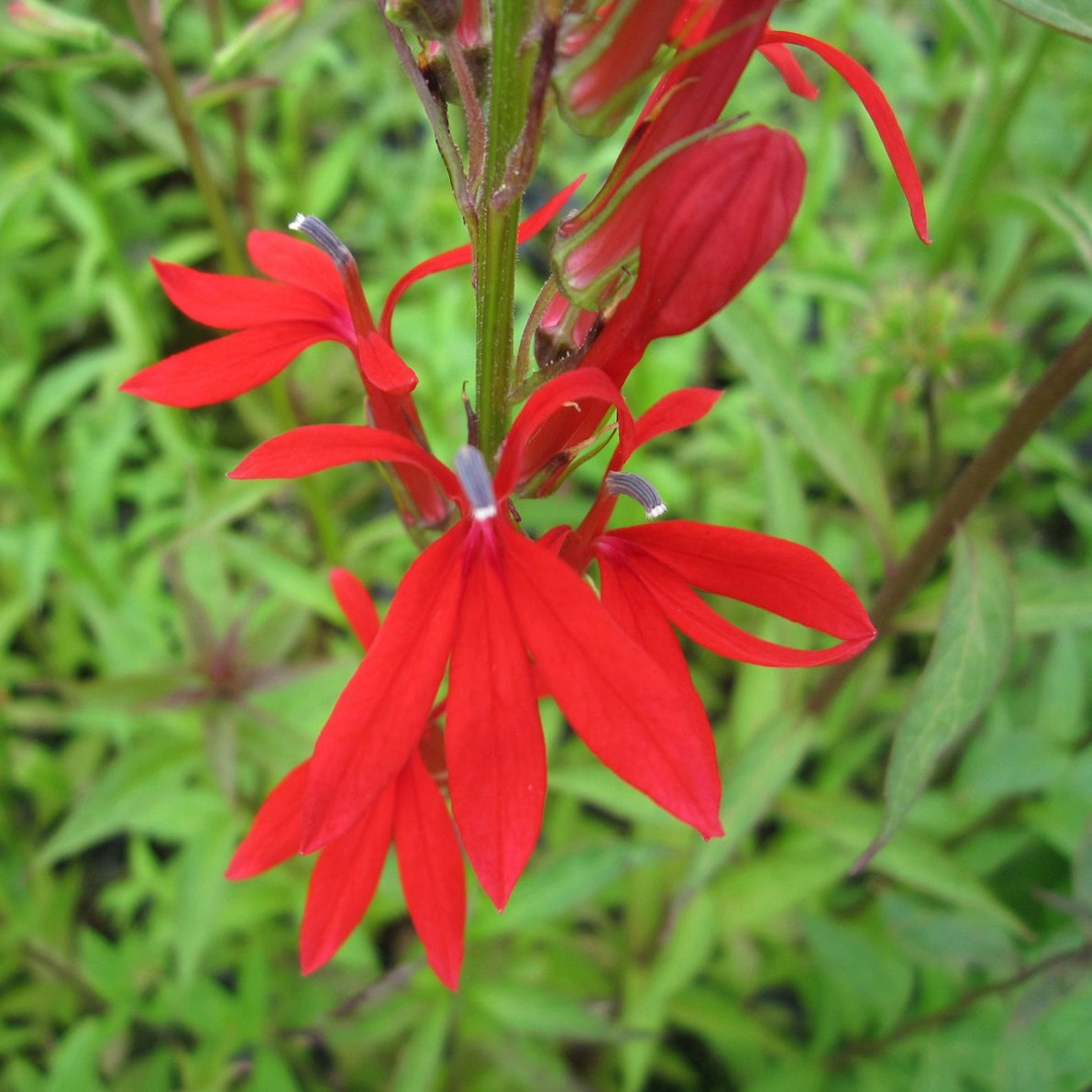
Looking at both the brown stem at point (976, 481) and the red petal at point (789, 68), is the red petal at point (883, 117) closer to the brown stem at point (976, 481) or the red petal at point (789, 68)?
the red petal at point (789, 68)

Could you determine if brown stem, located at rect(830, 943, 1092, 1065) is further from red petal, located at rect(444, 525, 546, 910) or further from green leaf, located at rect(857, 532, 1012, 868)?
red petal, located at rect(444, 525, 546, 910)

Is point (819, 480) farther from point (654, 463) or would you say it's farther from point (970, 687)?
point (970, 687)

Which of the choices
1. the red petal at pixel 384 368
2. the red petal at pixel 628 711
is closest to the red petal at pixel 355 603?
the red petal at pixel 384 368

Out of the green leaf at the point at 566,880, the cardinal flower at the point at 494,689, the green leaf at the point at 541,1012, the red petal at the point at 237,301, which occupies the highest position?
the red petal at the point at 237,301

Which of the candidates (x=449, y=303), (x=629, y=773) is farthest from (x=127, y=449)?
(x=629, y=773)

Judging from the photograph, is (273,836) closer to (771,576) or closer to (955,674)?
(771,576)

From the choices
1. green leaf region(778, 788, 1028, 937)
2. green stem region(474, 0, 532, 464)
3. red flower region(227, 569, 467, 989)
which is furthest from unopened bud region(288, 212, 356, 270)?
green leaf region(778, 788, 1028, 937)
